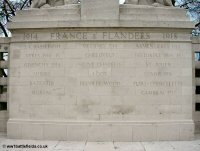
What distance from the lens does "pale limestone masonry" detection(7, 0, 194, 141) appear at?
9758 millimetres

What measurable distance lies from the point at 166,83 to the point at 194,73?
1.37 meters

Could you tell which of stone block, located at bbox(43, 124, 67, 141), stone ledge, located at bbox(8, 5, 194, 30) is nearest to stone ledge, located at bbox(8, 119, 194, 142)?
stone block, located at bbox(43, 124, 67, 141)

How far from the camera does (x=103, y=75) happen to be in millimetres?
9938

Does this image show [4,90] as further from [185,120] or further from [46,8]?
[185,120]

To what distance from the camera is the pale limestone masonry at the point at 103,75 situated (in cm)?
976

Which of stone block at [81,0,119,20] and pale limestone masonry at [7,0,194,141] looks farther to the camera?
stone block at [81,0,119,20]

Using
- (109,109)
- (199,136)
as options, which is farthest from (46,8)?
(199,136)

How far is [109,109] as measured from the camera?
9781 mm

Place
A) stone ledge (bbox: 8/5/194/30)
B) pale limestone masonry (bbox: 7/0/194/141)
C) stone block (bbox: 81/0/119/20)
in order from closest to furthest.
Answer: pale limestone masonry (bbox: 7/0/194/141) → stone ledge (bbox: 8/5/194/30) → stone block (bbox: 81/0/119/20)

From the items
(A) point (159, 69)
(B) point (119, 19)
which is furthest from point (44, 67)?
(A) point (159, 69)

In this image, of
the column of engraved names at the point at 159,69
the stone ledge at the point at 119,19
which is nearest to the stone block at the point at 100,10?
the stone ledge at the point at 119,19

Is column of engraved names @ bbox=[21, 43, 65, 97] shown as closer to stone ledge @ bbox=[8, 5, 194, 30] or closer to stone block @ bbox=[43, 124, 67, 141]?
stone ledge @ bbox=[8, 5, 194, 30]

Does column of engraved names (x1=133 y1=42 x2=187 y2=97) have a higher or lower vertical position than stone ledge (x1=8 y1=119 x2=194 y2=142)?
higher

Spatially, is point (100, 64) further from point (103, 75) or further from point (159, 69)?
point (159, 69)
